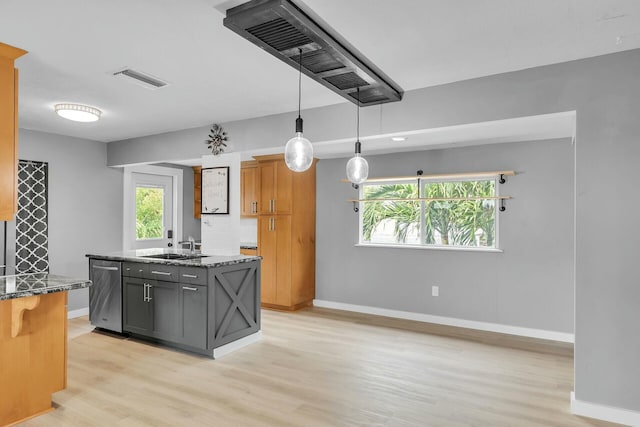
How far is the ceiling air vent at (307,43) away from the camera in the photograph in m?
1.86

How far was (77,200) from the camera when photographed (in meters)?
5.17

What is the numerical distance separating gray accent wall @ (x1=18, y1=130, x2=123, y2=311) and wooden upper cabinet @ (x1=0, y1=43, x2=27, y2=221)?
2687mm

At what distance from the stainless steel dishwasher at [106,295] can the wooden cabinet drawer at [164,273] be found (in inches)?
20.4

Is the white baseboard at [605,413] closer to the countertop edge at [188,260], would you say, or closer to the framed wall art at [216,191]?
the countertop edge at [188,260]

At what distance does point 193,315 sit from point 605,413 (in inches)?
127

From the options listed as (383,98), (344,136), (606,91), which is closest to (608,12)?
(606,91)

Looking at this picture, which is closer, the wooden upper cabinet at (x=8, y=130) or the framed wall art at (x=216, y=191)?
the wooden upper cabinet at (x=8, y=130)

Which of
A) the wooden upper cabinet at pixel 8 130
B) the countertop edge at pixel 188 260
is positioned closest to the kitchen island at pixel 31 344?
the wooden upper cabinet at pixel 8 130

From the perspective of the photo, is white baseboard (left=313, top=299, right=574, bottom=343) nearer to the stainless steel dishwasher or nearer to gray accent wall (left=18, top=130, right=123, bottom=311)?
the stainless steel dishwasher

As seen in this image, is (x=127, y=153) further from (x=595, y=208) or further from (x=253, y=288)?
(x=595, y=208)

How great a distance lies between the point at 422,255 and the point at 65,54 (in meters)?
4.22

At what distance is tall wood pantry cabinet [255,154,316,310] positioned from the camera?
5480 millimetres

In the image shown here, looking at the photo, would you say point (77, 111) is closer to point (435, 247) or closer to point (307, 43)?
point (307, 43)

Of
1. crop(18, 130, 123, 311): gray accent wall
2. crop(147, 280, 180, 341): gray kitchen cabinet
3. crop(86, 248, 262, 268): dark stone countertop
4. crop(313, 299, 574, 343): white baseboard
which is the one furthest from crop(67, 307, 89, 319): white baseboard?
crop(313, 299, 574, 343): white baseboard
